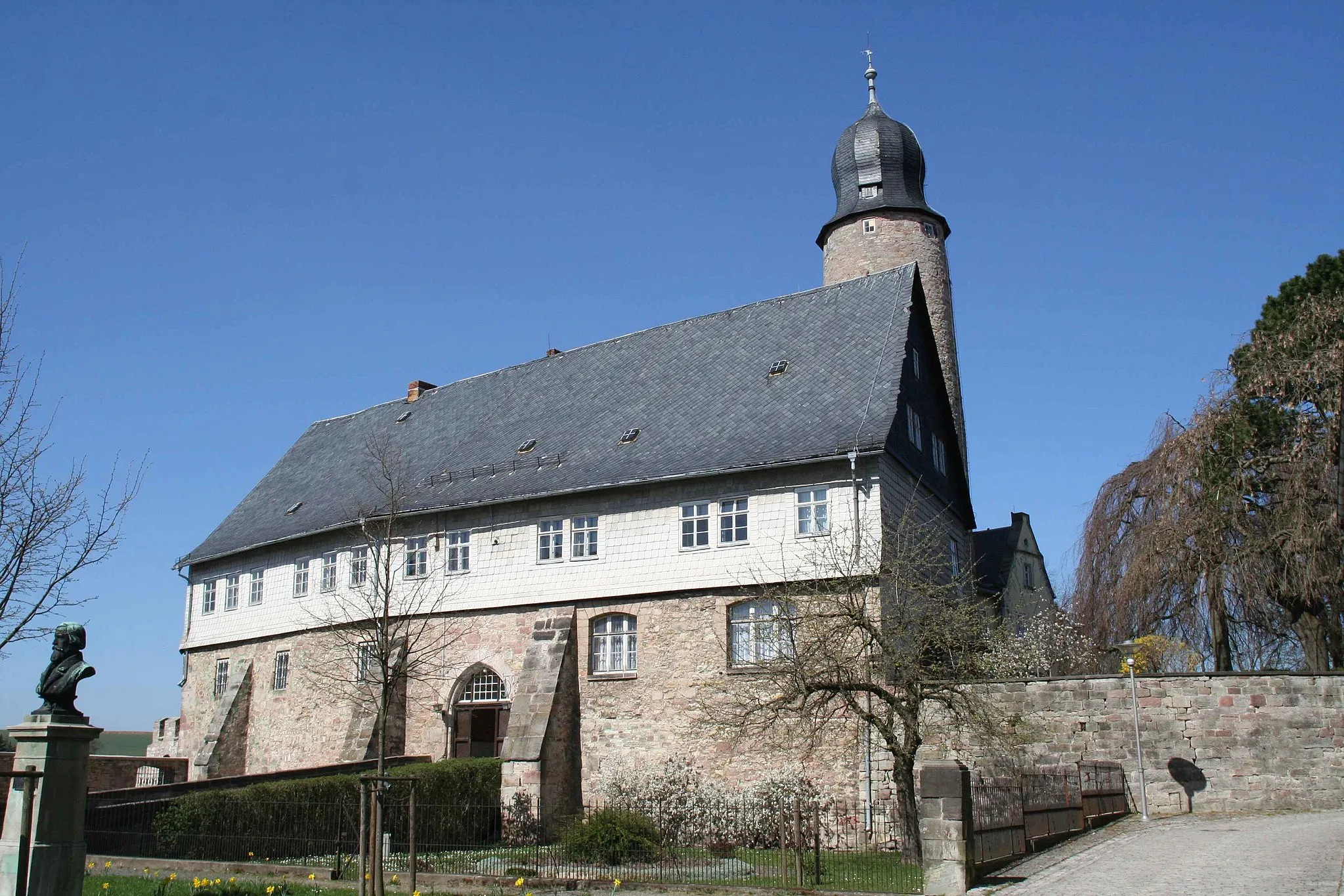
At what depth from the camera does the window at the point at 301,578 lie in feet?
101

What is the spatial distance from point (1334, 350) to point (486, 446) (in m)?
18.3

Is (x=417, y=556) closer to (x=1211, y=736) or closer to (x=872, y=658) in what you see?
(x=872, y=658)

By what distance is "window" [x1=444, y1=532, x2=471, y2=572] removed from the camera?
26.9 meters

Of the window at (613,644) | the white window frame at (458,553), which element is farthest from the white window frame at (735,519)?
the white window frame at (458,553)

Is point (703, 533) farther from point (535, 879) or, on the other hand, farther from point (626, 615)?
point (535, 879)

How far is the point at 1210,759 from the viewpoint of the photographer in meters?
19.5

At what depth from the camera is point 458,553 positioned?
2709cm

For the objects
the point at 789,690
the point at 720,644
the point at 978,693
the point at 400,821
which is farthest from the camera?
the point at 720,644

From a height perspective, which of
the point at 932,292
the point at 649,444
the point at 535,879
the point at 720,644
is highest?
the point at 932,292

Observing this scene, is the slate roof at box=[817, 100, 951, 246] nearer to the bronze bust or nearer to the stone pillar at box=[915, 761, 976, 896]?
the stone pillar at box=[915, 761, 976, 896]

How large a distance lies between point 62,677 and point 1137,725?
15285 millimetres

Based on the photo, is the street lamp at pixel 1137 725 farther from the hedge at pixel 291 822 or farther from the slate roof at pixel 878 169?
the slate roof at pixel 878 169

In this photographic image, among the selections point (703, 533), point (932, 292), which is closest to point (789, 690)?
point (703, 533)

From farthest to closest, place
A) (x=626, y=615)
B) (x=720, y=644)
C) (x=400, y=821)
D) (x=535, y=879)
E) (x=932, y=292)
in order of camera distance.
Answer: (x=932, y=292) < (x=626, y=615) < (x=720, y=644) < (x=400, y=821) < (x=535, y=879)
